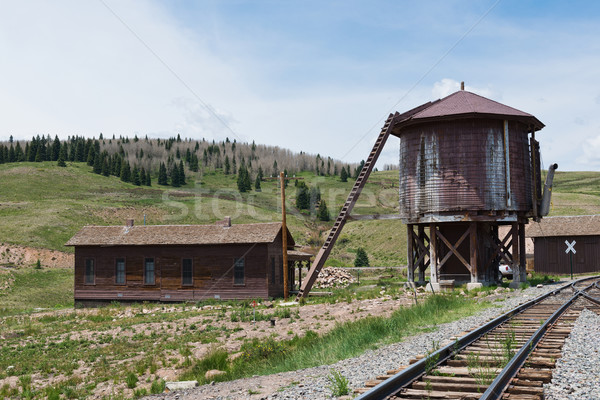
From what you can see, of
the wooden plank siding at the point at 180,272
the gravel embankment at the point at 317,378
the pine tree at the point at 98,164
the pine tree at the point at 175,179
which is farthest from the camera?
the pine tree at the point at 175,179

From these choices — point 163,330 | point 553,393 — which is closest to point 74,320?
point 163,330

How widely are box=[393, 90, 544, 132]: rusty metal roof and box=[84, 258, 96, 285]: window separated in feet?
67.7

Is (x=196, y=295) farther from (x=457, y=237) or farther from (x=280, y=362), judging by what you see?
(x=280, y=362)

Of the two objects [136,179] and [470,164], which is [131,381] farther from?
[136,179]

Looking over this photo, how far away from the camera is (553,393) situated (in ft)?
23.3

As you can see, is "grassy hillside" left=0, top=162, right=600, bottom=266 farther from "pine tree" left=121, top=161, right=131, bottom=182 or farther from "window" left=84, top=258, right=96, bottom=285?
"window" left=84, top=258, right=96, bottom=285

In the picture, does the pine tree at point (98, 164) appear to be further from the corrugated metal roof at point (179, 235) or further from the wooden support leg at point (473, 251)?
the wooden support leg at point (473, 251)

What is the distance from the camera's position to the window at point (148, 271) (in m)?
35.4

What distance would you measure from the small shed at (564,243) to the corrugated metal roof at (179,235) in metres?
23.0

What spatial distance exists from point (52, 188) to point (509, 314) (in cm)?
10180


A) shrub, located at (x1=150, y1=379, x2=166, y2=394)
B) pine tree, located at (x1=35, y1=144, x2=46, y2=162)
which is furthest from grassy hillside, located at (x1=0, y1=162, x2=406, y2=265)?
shrub, located at (x1=150, y1=379, x2=166, y2=394)

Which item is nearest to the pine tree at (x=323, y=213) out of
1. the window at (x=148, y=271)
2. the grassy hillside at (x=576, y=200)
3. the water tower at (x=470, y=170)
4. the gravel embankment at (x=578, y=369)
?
the grassy hillside at (x=576, y=200)

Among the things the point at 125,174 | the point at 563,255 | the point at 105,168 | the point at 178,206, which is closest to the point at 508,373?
the point at 563,255

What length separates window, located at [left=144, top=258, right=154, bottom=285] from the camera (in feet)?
116
